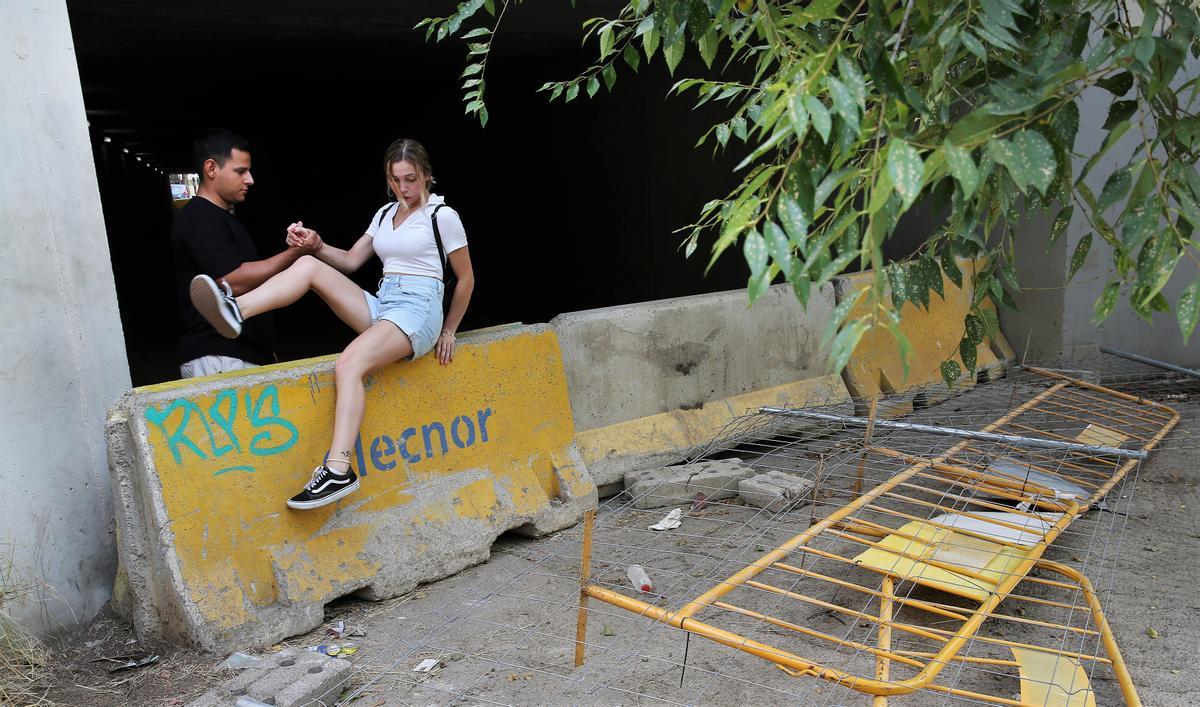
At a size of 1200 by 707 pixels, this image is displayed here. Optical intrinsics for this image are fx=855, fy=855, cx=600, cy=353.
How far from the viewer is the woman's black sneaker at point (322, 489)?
391 cm

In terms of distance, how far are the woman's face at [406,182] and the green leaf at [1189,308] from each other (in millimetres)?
3640

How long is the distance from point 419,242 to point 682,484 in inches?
86.2

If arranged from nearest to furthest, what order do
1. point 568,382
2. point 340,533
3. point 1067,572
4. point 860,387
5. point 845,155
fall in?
1. point 845,155
2. point 1067,572
3. point 340,533
4. point 568,382
5. point 860,387

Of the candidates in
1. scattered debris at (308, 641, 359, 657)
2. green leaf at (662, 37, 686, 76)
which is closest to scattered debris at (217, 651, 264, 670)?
scattered debris at (308, 641, 359, 657)

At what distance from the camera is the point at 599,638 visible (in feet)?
12.6

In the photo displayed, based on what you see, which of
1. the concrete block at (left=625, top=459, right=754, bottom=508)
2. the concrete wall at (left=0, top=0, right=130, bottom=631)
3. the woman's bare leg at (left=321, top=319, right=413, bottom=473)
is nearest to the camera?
the concrete wall at (left=0, top=0, right=130, bottom=631)

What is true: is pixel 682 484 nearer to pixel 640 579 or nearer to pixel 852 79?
pixel 640 579

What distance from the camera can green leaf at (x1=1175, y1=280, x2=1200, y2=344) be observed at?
1.61 meters

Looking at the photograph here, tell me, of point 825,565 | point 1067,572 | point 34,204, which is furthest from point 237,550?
point 1067,572

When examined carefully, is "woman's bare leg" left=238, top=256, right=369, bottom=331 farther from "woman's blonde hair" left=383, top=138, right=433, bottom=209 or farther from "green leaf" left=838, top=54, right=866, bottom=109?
"green leaf" left=838, top=54, right=866, bottom=109

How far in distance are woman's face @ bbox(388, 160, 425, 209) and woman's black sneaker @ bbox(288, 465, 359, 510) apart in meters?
1.50

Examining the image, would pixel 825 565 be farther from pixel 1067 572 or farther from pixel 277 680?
pixel 277 680

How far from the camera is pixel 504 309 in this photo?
49.1ft

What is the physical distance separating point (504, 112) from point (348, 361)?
11303 mm
